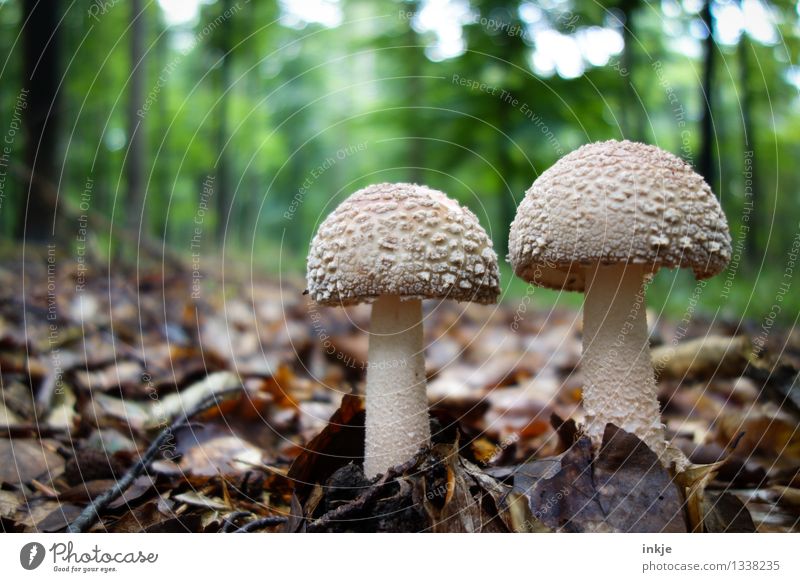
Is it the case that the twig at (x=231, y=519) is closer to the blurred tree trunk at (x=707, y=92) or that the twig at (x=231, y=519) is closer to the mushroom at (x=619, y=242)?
the mushroom at (x=619, y=242)

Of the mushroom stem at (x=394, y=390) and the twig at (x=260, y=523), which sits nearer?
the twig at (x=260, y=523)

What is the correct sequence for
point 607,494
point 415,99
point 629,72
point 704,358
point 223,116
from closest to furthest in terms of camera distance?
point 607,494 < point 704,358 < point 629,72 < point 415,99 < point 223,116

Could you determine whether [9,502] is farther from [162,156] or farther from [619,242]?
[162,156]

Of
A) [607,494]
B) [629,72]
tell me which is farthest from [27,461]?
[629,72]

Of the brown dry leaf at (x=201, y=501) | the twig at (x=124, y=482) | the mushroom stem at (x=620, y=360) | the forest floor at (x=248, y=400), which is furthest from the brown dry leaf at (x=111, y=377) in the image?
the mushroom stem at (x=620, y=360)

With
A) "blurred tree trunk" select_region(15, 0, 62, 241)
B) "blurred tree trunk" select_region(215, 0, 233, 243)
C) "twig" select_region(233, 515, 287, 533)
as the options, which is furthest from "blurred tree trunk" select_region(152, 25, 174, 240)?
"twig" select_region(233, 515, 287, 533)
